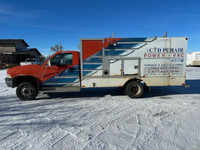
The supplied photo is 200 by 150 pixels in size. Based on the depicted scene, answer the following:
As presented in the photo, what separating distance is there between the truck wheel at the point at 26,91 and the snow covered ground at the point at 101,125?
18.5 inches

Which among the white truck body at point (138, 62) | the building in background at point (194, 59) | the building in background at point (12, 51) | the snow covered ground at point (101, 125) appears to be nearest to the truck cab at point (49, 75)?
the white truck body at point (138, 62)

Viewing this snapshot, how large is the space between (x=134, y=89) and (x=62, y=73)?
3.34 metres

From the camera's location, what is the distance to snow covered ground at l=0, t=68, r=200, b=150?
100 inches

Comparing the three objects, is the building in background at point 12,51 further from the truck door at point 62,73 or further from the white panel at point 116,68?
the white panel at point 116,68

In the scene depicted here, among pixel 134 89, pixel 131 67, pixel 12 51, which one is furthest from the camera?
pixel 12 51

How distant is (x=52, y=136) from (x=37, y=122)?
3.06 feet

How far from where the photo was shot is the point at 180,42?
5.29 metres

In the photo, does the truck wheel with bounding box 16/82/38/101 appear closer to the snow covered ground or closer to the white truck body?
the snow covered ground

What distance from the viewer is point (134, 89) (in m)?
5.71

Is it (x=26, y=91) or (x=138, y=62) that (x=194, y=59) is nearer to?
(x=138, y=62)

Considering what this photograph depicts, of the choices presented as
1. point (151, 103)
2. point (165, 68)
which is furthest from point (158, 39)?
point (151, 103)

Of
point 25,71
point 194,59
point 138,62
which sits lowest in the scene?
point 25,71

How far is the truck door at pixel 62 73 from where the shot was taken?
17.2ft

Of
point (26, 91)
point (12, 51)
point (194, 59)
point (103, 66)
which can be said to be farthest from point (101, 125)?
point (12, 51)
